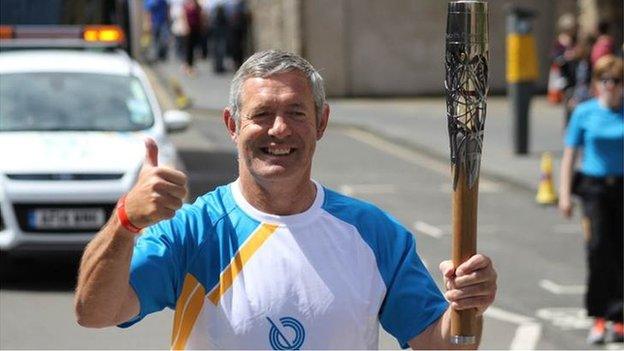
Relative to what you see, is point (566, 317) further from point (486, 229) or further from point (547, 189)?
point (547, 189)

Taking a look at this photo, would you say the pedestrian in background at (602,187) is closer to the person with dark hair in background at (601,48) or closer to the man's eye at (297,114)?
the man's eye at (297,114)

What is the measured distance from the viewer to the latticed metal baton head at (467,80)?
3936 mm

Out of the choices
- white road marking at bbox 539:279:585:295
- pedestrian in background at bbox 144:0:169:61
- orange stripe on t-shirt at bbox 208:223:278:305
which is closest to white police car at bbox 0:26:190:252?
white road marking at bbox 539:279:585:295

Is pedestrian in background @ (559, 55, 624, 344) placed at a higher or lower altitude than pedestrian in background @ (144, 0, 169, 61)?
higher

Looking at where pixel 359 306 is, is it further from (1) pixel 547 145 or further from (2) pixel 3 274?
(1) pixel 547 145

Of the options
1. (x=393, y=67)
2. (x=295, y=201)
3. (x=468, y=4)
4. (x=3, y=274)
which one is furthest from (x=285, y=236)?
(x=393, y=67)

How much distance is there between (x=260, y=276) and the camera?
4328 mm

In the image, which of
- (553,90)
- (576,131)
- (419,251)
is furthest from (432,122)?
(576,131)

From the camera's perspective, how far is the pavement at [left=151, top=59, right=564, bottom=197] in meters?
20.5

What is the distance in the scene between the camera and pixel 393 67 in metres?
30.2

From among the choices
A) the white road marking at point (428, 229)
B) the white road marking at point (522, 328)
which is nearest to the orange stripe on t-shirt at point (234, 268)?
the white road marking at point (522, 328)

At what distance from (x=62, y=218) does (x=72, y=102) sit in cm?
168

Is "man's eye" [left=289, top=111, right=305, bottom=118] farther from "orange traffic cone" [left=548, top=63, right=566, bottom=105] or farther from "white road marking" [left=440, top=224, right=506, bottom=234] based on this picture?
"orange traffic cone" [left=548, top=63, right=566, bottom=105]

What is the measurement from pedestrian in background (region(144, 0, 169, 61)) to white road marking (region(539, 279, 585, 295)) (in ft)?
Result: 85.4
